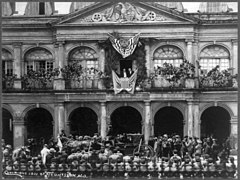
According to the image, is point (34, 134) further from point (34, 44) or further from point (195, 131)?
point (195, 131)

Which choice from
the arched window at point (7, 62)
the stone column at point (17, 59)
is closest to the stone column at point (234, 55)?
the stone column at point (17, 59)

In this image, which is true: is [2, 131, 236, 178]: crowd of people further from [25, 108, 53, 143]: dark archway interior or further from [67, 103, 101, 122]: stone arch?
[25, 108, 53, 143]: dark archway interior

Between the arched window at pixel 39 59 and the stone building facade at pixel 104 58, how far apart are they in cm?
7

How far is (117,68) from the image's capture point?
34844 mm

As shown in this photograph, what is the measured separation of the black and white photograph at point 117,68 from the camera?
3406 cm

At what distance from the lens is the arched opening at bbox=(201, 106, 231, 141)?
33.9 m

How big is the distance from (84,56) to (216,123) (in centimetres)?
981

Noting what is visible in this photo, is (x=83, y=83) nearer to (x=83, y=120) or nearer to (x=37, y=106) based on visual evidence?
(x=83, y=120)

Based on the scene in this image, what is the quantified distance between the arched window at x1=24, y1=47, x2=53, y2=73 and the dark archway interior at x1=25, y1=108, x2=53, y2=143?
115 inches

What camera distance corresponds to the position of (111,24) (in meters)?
34.1

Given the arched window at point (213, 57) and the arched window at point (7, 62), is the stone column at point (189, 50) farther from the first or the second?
the arched window at point (7, 62)

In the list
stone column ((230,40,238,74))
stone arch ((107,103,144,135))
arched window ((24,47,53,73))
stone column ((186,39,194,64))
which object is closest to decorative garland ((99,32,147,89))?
stone arch ((107,103,144,135))

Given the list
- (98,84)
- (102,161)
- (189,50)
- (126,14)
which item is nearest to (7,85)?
(98,84)

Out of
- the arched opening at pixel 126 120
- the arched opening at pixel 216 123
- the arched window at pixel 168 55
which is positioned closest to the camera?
the arched opening at pixel 216 123
